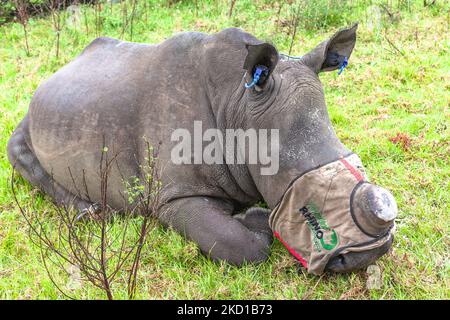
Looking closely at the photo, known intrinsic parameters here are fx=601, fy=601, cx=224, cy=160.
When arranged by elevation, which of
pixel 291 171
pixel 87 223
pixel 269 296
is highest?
pixel 291 171

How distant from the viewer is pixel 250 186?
169 inches

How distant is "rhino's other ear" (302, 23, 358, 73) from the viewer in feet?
13.1

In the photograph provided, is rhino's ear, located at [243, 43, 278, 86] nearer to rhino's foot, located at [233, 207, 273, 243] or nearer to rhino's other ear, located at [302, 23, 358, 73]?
rhino's other ear, located at [302, 23, 358, 73]

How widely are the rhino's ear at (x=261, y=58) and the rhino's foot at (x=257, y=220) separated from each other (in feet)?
3.24

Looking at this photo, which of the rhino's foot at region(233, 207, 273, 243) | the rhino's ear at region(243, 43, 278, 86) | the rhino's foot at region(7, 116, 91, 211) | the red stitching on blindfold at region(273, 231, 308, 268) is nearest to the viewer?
the rhino's ear at region(243, 43, 278, 86)

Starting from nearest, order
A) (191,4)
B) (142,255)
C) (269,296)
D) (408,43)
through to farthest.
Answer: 1. (269,296)
2. (142,255)
3. (408,43)
4. (191,4)

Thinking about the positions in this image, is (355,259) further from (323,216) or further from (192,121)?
(192,121)

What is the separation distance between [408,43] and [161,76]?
14.0ft

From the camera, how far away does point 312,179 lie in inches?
142

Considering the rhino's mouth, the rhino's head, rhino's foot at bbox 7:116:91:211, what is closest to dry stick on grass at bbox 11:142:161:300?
rhino's foot at bbox 7:116:91:211

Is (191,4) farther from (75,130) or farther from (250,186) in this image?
(250,186)

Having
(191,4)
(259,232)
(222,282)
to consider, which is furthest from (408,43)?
(222,282)

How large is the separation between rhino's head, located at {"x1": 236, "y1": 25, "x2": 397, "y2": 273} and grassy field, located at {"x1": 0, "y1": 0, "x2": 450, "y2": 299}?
0.93 ft

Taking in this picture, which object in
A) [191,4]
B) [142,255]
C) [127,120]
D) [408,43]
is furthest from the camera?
[191,4]
